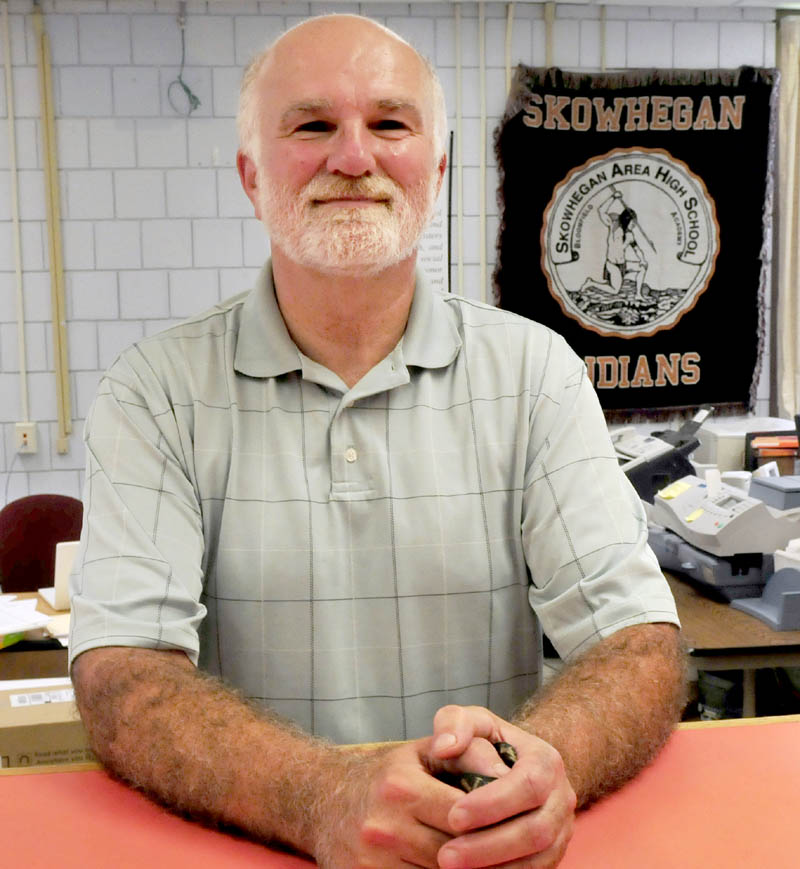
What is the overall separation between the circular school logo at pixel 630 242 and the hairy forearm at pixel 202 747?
3.57m

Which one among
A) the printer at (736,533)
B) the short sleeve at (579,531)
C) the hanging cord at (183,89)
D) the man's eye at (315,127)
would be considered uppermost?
the hanging cord at (183,89)

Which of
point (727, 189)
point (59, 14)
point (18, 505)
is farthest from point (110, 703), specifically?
point (727, 189)

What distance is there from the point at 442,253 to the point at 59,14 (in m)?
1.90

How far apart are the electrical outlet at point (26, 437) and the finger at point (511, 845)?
382cm

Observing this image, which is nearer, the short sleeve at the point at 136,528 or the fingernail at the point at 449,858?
the fingernail at the point at 449,858

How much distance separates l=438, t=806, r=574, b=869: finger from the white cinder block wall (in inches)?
146

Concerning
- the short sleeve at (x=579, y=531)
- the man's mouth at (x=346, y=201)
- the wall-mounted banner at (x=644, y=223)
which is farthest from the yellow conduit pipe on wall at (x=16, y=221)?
the short sleeve at (x=579, y=531)

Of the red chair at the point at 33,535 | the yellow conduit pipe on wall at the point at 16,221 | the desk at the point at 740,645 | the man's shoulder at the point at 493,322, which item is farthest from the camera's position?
the yellow conduit pipe on wall at the point at 16,221

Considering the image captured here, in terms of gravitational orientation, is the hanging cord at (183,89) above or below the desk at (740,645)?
above

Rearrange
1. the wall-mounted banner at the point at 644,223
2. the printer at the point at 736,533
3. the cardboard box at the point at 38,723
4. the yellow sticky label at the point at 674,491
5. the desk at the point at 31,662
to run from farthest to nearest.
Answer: the wall-mounted banner at the point at 644,223
the yellow sticky label at the point at 674,491
the printer at the point at 736,533
the desk at the point at 31,662
the cardboard box at the point at 38,723

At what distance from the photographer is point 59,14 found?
4.09 meters

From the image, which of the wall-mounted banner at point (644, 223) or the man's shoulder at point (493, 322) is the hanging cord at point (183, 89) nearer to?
the wall-mounted banner at point (644, 223)

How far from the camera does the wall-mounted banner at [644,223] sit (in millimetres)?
4395

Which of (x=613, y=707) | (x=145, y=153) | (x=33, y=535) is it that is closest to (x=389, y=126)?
(x=613, y=707)
